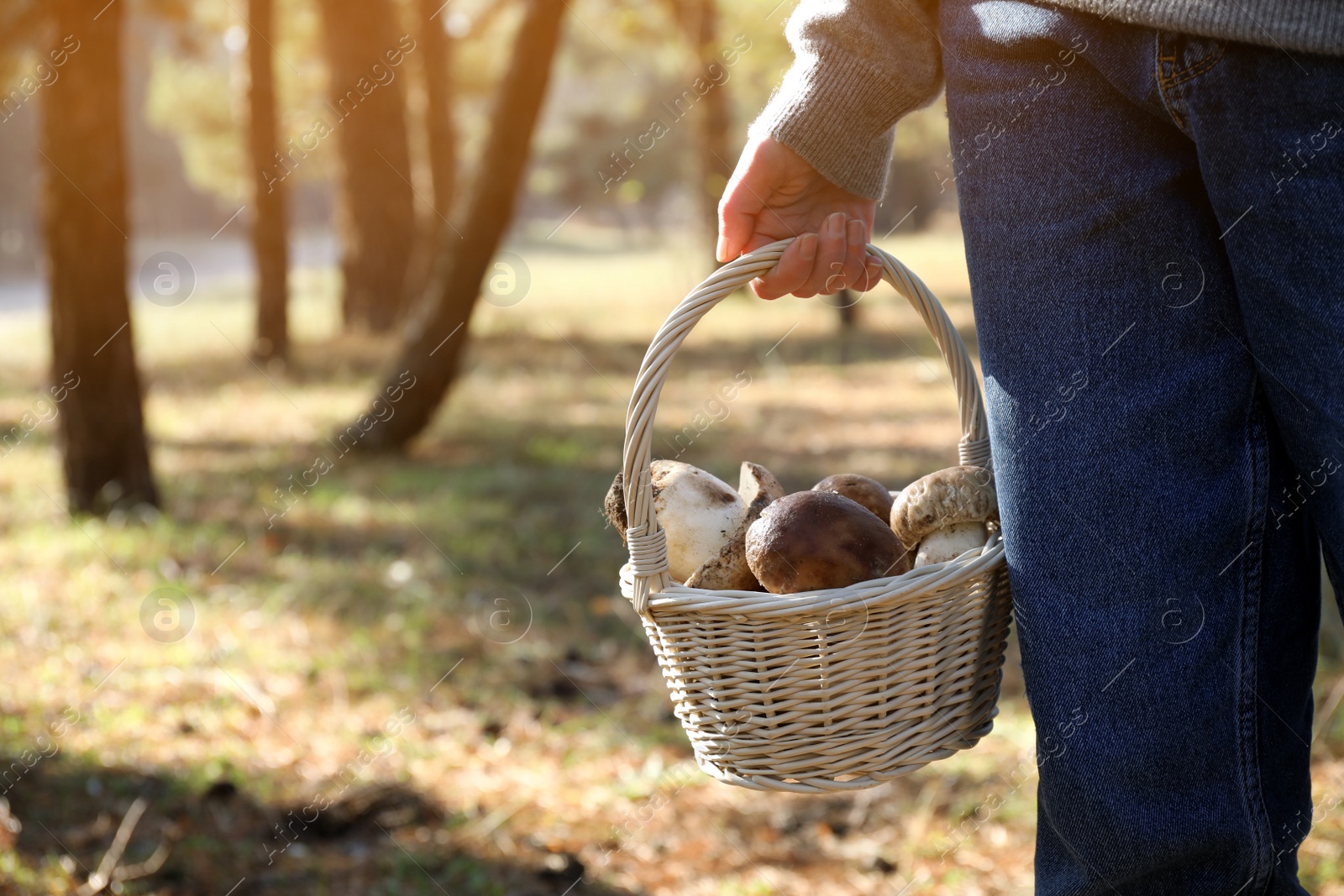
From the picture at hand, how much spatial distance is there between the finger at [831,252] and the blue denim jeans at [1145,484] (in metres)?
0.26

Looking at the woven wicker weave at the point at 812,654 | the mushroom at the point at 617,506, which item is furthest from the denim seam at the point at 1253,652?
the mushroom at the point at 617,506

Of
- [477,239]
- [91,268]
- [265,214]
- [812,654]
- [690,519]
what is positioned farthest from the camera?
[265,214]

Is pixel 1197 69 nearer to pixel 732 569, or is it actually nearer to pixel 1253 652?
pixel 1253 652

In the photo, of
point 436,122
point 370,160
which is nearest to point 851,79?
point 370,160

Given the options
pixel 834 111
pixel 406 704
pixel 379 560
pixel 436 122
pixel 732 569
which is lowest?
pixel 379 560

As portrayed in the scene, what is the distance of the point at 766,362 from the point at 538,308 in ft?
20.9

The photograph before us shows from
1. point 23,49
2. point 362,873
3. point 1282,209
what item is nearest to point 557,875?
point 362,873

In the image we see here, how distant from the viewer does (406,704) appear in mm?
3369

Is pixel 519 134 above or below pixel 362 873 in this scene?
above

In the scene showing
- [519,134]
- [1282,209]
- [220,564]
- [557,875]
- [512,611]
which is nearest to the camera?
[1282,209]

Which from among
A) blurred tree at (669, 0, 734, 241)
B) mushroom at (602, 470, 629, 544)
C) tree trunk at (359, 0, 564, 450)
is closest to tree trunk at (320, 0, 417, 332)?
blurred tree at (669, 0, 734, 241)

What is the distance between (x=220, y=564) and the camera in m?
4.52

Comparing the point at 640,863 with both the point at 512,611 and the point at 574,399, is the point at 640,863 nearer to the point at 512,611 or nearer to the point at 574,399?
the point at 512,611

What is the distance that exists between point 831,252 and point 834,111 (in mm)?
184
